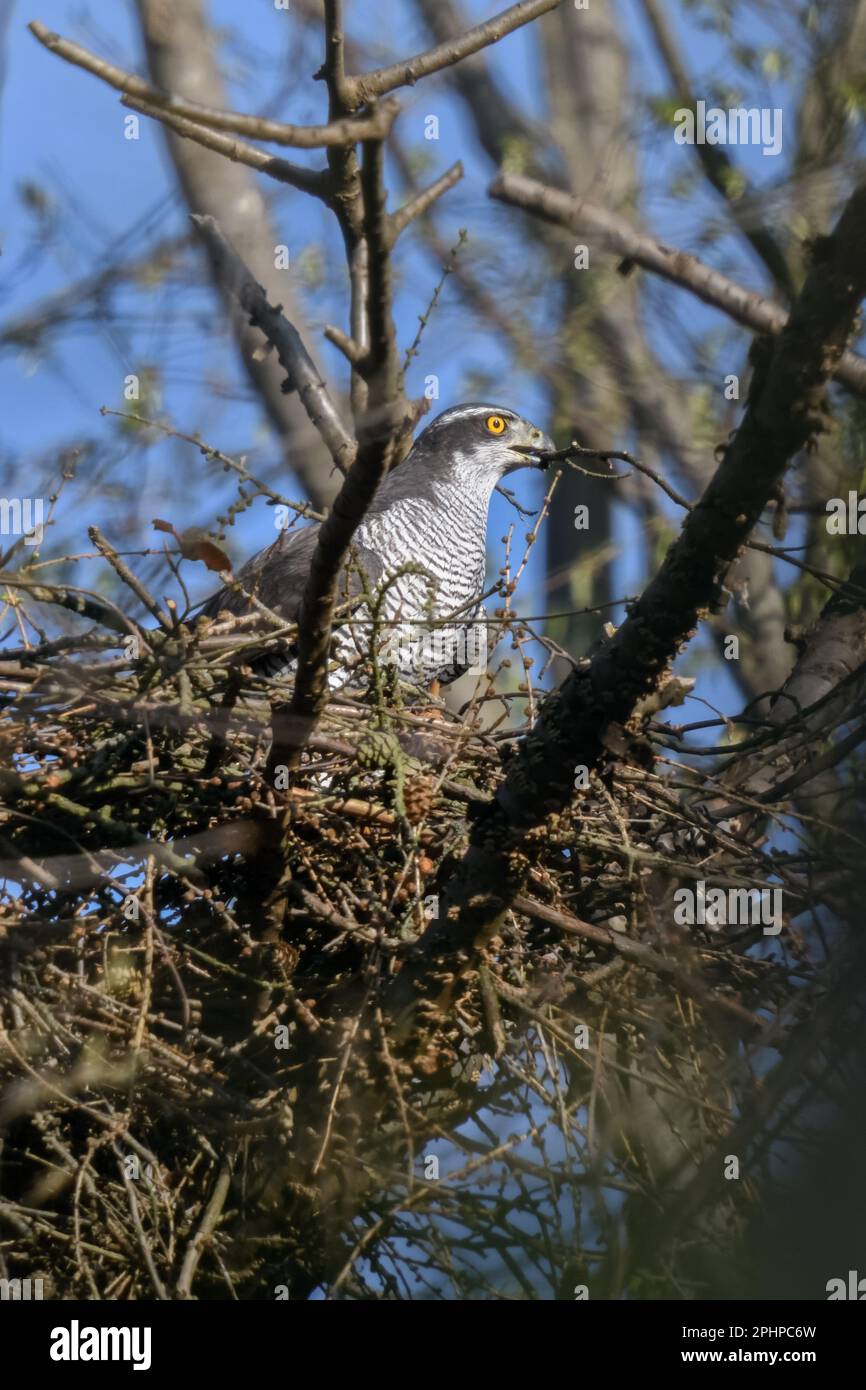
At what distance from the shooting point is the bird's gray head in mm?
6105

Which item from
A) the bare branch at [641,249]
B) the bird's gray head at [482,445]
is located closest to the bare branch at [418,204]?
the bare branch at [641,249]

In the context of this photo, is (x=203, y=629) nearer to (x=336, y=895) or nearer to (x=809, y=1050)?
(x=336, y=895)

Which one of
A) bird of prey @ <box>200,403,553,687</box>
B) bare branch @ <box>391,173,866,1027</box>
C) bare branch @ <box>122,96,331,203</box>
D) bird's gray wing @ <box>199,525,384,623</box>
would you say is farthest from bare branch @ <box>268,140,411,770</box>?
bird's gray wing @ <box>199,525,384,623</box>

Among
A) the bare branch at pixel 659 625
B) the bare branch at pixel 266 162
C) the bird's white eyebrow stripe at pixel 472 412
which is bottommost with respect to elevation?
the bare branch at pixel 659 625

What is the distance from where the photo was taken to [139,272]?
20.7ft

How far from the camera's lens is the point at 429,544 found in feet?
18.5

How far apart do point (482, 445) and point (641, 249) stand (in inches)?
92.1

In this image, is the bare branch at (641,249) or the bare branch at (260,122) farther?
the bare branch at (641,249)

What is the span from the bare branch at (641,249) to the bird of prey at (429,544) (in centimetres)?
116

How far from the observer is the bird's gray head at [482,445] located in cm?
611

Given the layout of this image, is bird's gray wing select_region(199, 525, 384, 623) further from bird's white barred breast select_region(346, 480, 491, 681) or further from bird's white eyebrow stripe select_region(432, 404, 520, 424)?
bird's white eyebrow stripe select_region(432, 404, 520, 424)

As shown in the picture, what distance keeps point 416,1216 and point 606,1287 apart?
37.2 inches

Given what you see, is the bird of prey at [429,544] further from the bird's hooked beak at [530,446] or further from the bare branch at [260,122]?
the bare branch at [260,122]

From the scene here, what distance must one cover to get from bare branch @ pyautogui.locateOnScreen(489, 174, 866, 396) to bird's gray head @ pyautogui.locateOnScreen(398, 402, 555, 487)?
2.22 m
